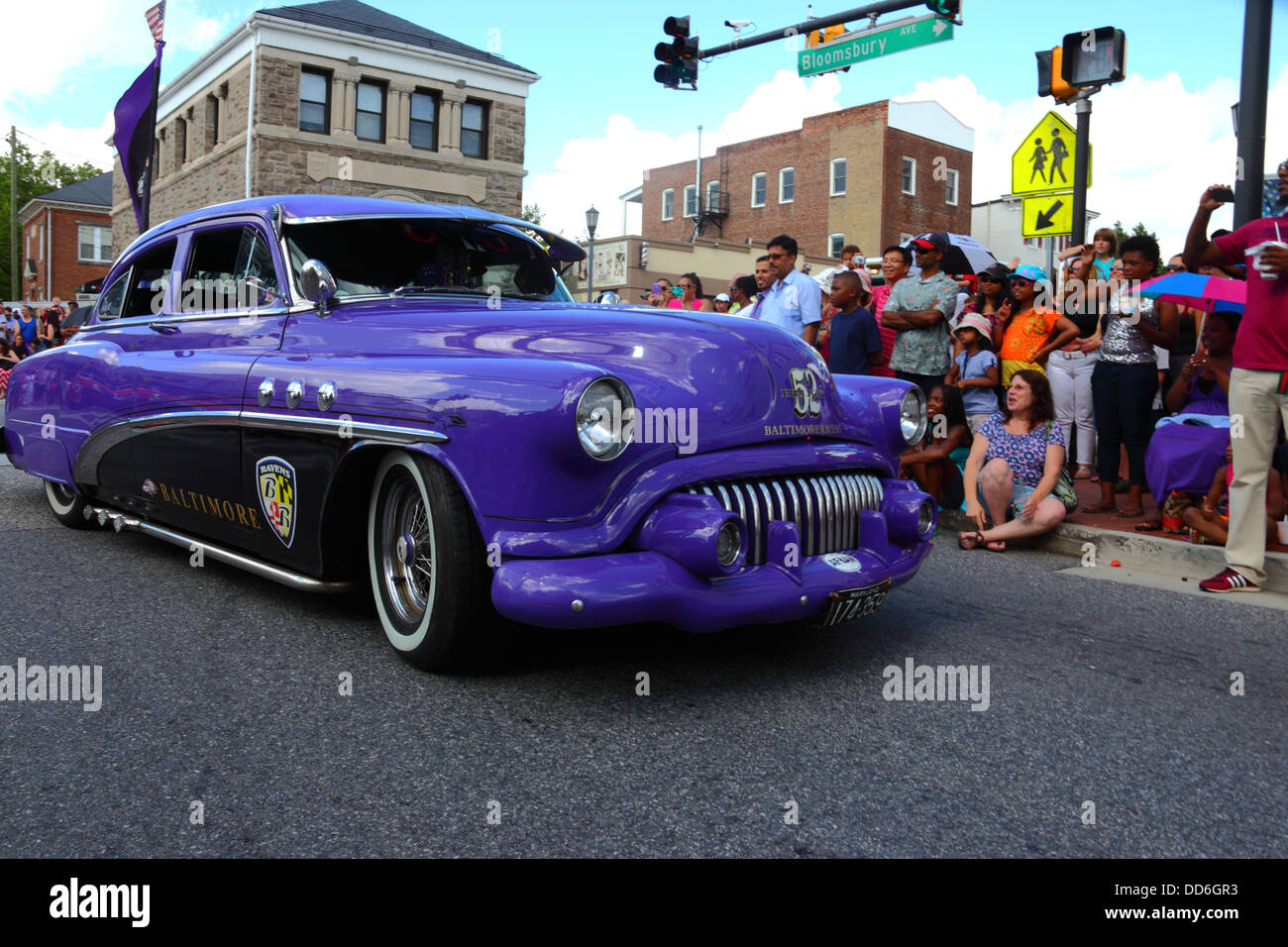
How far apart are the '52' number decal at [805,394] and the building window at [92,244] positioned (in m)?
53.9

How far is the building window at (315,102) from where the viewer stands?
27.3 metres

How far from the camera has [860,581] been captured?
11.2 ft

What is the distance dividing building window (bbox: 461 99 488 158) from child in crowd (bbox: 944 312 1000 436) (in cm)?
2434

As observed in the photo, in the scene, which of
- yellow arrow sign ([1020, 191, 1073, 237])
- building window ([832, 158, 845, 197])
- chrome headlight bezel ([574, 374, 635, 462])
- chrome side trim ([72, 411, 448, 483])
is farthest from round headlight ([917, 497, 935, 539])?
building window ([832, 158, 845, 197])

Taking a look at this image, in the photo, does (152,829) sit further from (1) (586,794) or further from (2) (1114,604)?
(2) (1114,604)

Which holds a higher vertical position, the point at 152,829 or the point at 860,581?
the point at 860,581

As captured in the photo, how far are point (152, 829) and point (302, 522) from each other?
5.08 feet

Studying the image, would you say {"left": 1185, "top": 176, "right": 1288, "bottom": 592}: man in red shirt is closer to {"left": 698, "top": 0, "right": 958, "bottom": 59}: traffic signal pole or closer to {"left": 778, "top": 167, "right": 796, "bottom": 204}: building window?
{"left": 698, "top": 0, "right": 958, "bottom": 59}: traffic signal pole

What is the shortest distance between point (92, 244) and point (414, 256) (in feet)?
176

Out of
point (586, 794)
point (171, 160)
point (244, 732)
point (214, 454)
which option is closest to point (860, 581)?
point (586, 794)

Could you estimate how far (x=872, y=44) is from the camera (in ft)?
44.2

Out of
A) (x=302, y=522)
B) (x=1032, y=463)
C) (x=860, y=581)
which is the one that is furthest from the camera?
(x=1032, y=463)

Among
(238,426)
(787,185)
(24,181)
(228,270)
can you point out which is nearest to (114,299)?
(228,270)
